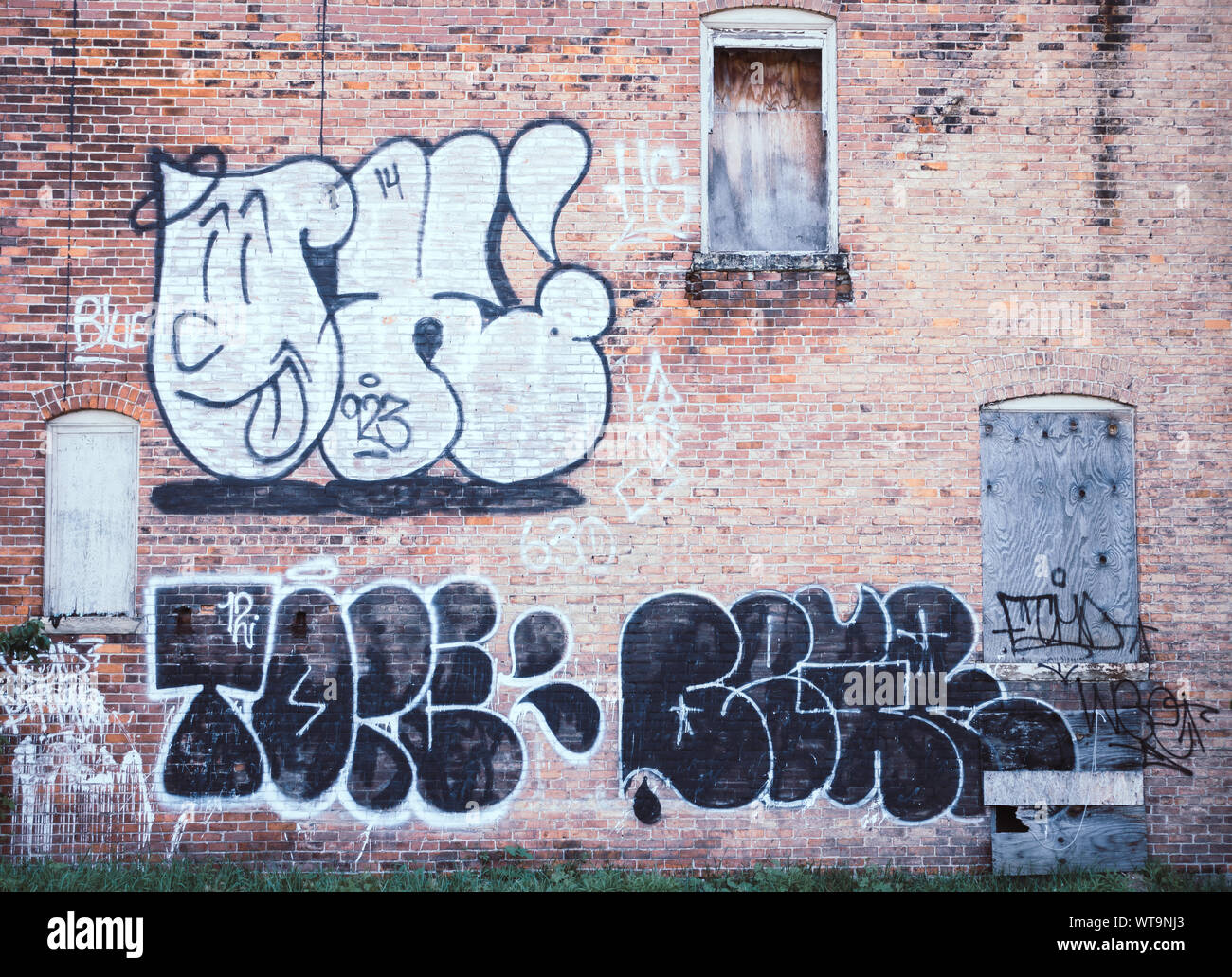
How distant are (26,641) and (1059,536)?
6.67 metres

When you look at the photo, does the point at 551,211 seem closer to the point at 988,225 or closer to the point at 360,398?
the point at 360,398

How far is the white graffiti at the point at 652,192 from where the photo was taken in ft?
23.2

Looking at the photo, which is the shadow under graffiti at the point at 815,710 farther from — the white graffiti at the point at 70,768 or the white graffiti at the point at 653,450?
the white graffiti at the point at 70,768

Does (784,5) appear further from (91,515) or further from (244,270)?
(91,515)

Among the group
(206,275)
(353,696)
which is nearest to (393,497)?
(353,696)

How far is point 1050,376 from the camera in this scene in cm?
704

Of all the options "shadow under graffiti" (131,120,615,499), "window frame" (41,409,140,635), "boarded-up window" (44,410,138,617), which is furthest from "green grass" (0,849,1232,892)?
"shadow under graffiti" (131,120,615,499)

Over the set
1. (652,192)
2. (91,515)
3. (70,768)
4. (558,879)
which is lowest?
(558,879)

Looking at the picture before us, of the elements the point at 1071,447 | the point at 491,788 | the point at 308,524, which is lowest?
the point at 491,788

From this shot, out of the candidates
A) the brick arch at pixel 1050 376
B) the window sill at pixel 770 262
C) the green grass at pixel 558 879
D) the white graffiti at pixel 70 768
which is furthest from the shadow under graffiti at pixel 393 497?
the brick arch at pixel 1050 376

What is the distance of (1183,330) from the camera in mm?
7102

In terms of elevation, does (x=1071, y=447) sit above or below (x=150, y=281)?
below

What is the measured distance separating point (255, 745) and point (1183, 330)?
673 cm

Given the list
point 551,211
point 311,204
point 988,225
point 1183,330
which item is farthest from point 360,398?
point 1183,330
